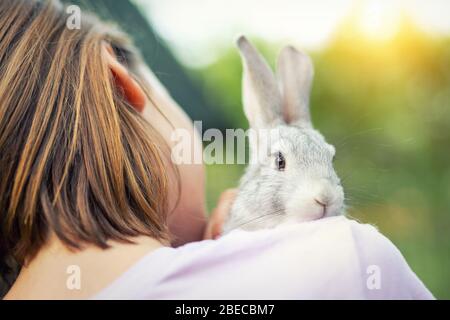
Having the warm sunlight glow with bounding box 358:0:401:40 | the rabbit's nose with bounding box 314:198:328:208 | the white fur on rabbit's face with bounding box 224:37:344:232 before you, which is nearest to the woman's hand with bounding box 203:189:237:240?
the white fur on rabbit's face with bounding box 224:37:344:232

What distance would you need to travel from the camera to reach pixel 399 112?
1794mm

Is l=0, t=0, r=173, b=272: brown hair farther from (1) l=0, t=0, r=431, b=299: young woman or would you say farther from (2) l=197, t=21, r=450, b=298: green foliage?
(2) l=197, t=21, r=450, b=298: green foliage

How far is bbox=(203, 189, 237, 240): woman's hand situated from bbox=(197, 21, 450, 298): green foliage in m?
0.22

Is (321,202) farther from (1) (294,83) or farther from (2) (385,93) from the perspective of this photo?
(2) (385,93)

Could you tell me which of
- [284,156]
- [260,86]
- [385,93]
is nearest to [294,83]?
[260,86]

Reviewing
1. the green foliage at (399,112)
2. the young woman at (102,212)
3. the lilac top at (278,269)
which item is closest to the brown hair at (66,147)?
the young woman at (102,212)

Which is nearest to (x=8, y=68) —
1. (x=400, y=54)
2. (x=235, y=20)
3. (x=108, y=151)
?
(x=108, y=151)

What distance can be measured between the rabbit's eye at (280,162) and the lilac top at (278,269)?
39cm

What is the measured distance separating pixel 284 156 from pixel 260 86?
0.22 meters

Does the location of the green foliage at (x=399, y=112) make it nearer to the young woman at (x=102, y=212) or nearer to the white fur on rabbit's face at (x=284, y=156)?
the white fur on rabbit's face at (x=284, y=156)

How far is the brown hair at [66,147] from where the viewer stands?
84 cm

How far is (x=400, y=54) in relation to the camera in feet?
5.93

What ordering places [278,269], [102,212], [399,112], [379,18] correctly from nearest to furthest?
[278,269]
[102,212]
[379,18]
[399,112]
